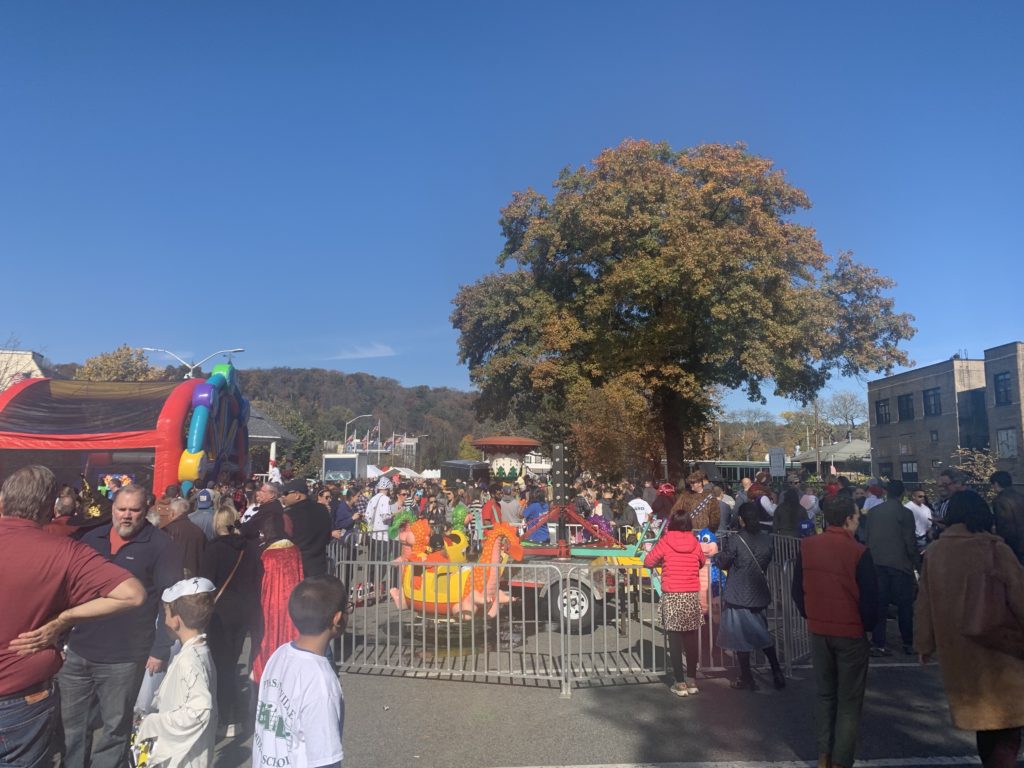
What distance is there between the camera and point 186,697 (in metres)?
3.63

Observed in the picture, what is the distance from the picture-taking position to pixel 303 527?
6.38 meters

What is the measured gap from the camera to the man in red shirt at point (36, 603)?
112 inches

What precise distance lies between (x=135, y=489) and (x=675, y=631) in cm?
465

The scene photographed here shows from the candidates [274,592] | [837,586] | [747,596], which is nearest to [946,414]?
[747,596]

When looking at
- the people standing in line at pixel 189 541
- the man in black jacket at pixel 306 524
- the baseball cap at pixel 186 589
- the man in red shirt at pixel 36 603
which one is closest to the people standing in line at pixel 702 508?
the man in black jacket at pixel 306 524

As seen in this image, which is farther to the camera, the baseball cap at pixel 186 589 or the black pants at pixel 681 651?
the black pants at pixel 681 651

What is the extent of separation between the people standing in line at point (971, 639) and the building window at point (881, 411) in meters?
50.2

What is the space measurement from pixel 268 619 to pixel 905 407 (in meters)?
50.3


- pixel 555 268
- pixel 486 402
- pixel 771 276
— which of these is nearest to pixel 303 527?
pixel 771 276

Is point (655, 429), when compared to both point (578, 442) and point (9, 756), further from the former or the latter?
point (9, 756)

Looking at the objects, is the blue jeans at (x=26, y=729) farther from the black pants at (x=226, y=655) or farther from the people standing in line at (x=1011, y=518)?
the people standing in line at (x=1011, y=518)

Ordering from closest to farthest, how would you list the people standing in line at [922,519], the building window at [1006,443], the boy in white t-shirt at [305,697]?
1. the boy in white t-shirt at [305,697]
2. the people standing in line at [922,519]
3. the building window at [1006,443]

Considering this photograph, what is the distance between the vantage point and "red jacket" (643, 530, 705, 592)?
661cm

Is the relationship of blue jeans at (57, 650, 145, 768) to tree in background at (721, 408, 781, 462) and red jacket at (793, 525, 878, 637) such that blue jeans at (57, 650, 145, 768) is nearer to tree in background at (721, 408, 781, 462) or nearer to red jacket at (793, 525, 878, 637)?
red jacket at (793, 525, 878, 637)
